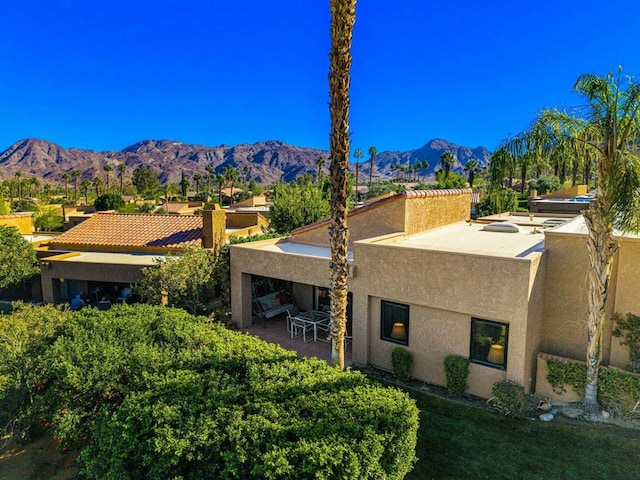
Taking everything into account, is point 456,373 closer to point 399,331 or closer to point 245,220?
point 399,331

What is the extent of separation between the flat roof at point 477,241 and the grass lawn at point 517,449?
4.89m

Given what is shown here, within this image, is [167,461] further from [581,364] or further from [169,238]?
[169,238]

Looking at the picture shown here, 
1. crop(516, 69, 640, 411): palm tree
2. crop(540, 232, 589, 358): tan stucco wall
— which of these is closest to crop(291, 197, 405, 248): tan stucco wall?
crop(540, 232, 589, 358): tan stucco wall

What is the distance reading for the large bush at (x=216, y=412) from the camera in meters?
7.09

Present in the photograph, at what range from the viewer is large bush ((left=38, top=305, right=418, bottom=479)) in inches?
279

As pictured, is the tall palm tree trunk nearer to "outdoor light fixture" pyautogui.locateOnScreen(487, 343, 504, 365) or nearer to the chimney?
"outdoor light fixture" pyautogui.locateOnScreen(487, 343, 504, 365)

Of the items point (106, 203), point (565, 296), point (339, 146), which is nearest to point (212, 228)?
point (339, 146)

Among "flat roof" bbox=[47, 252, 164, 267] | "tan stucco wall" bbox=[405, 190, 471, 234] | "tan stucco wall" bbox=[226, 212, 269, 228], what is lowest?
"flat roof" bbox=[47, 252, 164, 267]

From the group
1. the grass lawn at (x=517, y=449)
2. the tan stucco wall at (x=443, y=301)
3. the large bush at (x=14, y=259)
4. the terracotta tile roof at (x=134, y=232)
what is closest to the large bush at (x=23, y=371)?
the grass lawn at (x=517, y=449)

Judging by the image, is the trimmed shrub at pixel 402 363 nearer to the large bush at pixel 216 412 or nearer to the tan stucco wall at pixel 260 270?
the tan stucco wall at pixel 260 270

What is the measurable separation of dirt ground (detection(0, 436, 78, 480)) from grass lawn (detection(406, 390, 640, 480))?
7.97m

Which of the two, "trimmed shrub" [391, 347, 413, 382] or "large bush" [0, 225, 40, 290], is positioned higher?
"large bush" [0, 225, 40, 290]

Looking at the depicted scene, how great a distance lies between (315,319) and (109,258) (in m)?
13.2

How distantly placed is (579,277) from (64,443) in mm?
13856
